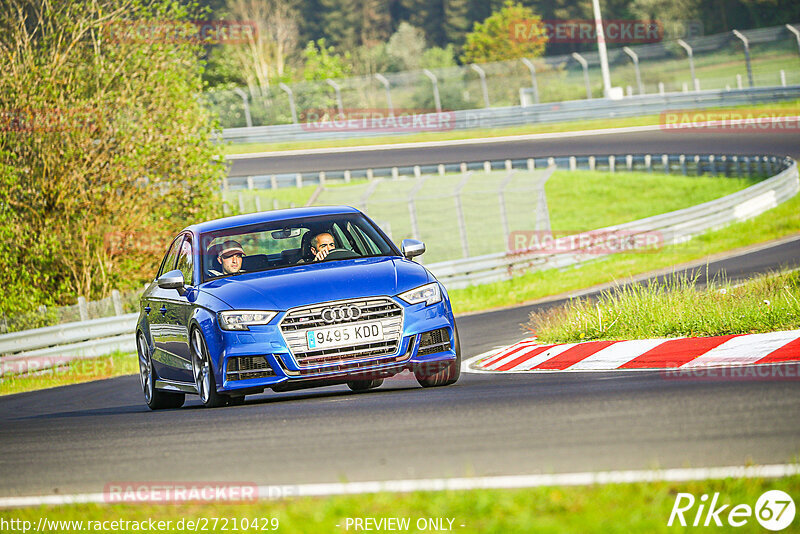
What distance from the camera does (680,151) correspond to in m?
37.8

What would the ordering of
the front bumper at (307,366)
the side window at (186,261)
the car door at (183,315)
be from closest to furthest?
the front bumper at (307,366), the car door at (183,315), the side window at (186,261)

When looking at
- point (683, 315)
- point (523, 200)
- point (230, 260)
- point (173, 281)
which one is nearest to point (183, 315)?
point (173, 281)

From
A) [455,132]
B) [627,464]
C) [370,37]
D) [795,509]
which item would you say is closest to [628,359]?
[627,464]

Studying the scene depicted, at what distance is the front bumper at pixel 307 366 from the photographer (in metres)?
8.57

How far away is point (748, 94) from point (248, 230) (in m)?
36.4

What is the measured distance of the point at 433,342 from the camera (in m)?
9.02

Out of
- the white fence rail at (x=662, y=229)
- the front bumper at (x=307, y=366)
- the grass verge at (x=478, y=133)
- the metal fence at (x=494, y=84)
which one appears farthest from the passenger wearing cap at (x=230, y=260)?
the metal fence at (x=494, y=84)

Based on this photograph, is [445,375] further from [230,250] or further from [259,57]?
[259,57]

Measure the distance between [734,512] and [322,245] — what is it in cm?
608

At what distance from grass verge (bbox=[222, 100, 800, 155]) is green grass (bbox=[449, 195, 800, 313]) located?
648 inches

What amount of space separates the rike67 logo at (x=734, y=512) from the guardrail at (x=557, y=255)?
14791mm

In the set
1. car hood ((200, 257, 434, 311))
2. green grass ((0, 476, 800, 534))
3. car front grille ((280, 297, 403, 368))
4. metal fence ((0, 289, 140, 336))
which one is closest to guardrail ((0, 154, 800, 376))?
metal fence ((0, 289, 140, 336))

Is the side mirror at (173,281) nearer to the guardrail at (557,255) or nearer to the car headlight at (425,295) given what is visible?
the car headlight at (425,295)

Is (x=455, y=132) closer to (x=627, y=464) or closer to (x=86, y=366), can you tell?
(x=86, y=366)
